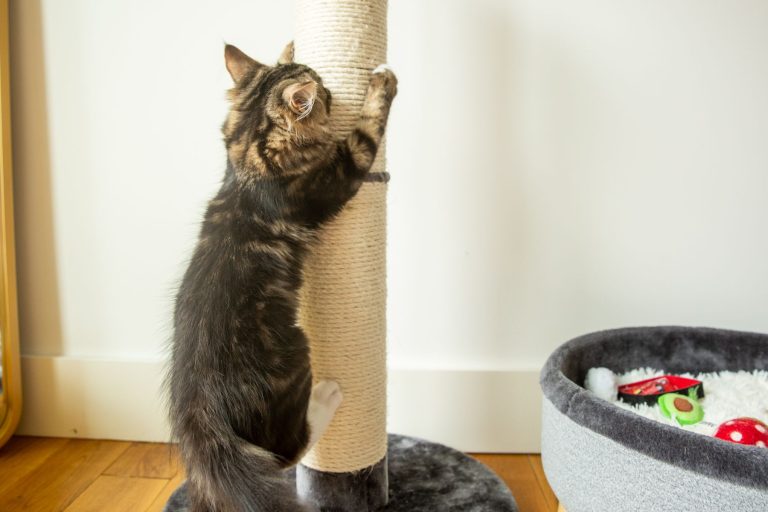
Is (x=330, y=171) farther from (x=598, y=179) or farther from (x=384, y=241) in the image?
(x=598, y=179)

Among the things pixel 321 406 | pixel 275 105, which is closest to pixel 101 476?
pixel 321 406

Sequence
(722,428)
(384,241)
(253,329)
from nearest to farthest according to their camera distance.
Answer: (253,329) < (722,428) < (384,241)

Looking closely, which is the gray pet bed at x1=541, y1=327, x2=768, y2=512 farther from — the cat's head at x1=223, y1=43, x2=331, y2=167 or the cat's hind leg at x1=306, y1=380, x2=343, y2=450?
the cat's head at x1=223, y1=43, x2=331, y2=167

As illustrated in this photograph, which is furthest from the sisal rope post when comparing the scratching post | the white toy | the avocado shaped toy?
the avocado shaped toy

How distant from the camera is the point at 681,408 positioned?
1.14m

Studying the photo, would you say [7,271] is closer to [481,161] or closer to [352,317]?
[352,317]

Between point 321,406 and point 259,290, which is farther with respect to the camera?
point 321,406

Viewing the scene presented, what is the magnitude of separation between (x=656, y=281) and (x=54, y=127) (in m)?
1.60

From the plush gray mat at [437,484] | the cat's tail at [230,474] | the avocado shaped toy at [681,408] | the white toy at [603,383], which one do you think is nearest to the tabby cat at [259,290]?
the cat's tail at [230,474]

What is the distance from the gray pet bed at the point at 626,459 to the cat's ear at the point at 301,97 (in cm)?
65

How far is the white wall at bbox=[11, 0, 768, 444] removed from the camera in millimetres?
1351

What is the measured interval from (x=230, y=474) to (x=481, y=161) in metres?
0.94

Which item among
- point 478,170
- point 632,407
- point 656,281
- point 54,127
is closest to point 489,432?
point 632,407

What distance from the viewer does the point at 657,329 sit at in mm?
1318
